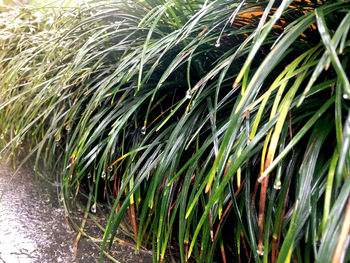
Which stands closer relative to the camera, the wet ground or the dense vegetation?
the dense vegetation

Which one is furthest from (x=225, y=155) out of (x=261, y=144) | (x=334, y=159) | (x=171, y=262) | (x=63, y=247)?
(x=63, y=247)

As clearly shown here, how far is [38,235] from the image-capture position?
1139 millimetres

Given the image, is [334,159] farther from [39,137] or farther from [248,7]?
[39,137]

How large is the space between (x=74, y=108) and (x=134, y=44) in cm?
39

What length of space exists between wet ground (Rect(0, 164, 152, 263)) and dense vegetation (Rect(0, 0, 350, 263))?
0.29 ft

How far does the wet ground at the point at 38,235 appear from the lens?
41.0 inches

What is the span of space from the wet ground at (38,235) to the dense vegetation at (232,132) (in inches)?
3.5

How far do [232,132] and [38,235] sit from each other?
90cm

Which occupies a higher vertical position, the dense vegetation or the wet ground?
the dense vegetation

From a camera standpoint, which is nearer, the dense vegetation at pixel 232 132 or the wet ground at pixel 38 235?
the dense vegetation at pixel 232 132

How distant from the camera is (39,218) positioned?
125cm

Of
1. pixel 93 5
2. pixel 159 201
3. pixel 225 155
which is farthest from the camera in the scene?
pixel 93 5

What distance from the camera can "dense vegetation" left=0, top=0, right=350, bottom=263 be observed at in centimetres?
62

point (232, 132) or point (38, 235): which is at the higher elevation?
point (232, 132)
